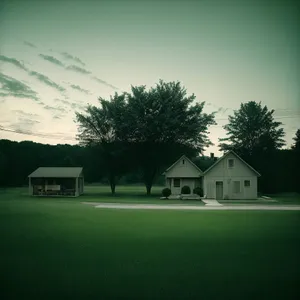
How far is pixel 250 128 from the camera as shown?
71.3 m

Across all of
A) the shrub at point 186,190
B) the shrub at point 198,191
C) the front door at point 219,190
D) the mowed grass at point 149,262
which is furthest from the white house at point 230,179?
the mowed grass at point 149,262

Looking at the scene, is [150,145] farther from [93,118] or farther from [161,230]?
[161,230]

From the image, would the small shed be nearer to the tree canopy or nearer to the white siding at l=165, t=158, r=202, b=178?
the tree canopy

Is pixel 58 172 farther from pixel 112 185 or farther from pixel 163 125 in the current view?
pixel 163 125

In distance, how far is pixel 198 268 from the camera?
8.83m

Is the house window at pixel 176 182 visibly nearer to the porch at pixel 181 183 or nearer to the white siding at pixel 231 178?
the porch at pixel 181 183

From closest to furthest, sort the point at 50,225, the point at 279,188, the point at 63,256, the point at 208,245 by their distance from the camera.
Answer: the point at 63,256
the point at 208,245
the point at 50,225
the point at 279,188

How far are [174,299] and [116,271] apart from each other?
236 centimetres

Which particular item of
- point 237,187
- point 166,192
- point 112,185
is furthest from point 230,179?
point 112,185

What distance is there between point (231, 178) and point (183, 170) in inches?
278

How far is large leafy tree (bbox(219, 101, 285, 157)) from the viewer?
68.6 meters

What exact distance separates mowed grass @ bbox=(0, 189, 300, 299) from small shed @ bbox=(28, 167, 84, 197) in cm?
3107

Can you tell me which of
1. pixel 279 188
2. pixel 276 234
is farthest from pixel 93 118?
pixel 276 234

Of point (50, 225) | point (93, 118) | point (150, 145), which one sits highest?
point (93, 118)
